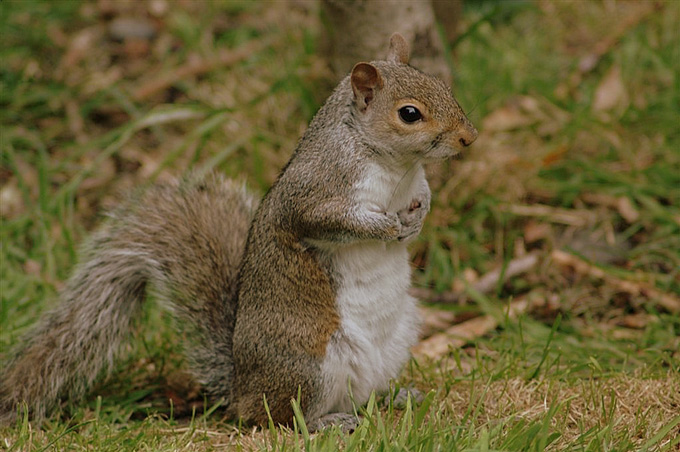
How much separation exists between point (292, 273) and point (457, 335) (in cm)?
108

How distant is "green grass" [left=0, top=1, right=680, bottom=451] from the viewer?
2.66 m

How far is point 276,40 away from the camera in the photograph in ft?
16.5

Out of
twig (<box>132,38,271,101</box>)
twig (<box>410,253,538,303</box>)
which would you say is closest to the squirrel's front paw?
twig (<box>410,253,538,303</box>)

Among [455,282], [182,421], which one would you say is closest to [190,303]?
[182,421]

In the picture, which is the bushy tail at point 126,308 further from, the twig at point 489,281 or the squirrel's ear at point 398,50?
the twig at point 489,281

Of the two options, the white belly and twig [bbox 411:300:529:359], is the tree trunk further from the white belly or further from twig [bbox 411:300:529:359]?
the white belly

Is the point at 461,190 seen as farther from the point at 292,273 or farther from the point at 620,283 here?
the point at 292,273

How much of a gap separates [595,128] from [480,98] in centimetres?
63

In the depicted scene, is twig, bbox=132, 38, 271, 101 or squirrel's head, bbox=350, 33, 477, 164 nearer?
squirrel's head, bbox=350, 33, 477, 164

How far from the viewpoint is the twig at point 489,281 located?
385 centimetres

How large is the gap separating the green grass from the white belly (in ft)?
0.35

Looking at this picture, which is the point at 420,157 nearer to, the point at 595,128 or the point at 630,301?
the point at 630,301

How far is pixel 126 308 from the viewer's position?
2982 mm

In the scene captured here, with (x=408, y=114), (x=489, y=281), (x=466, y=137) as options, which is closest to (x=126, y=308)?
(x=408, y=114)
